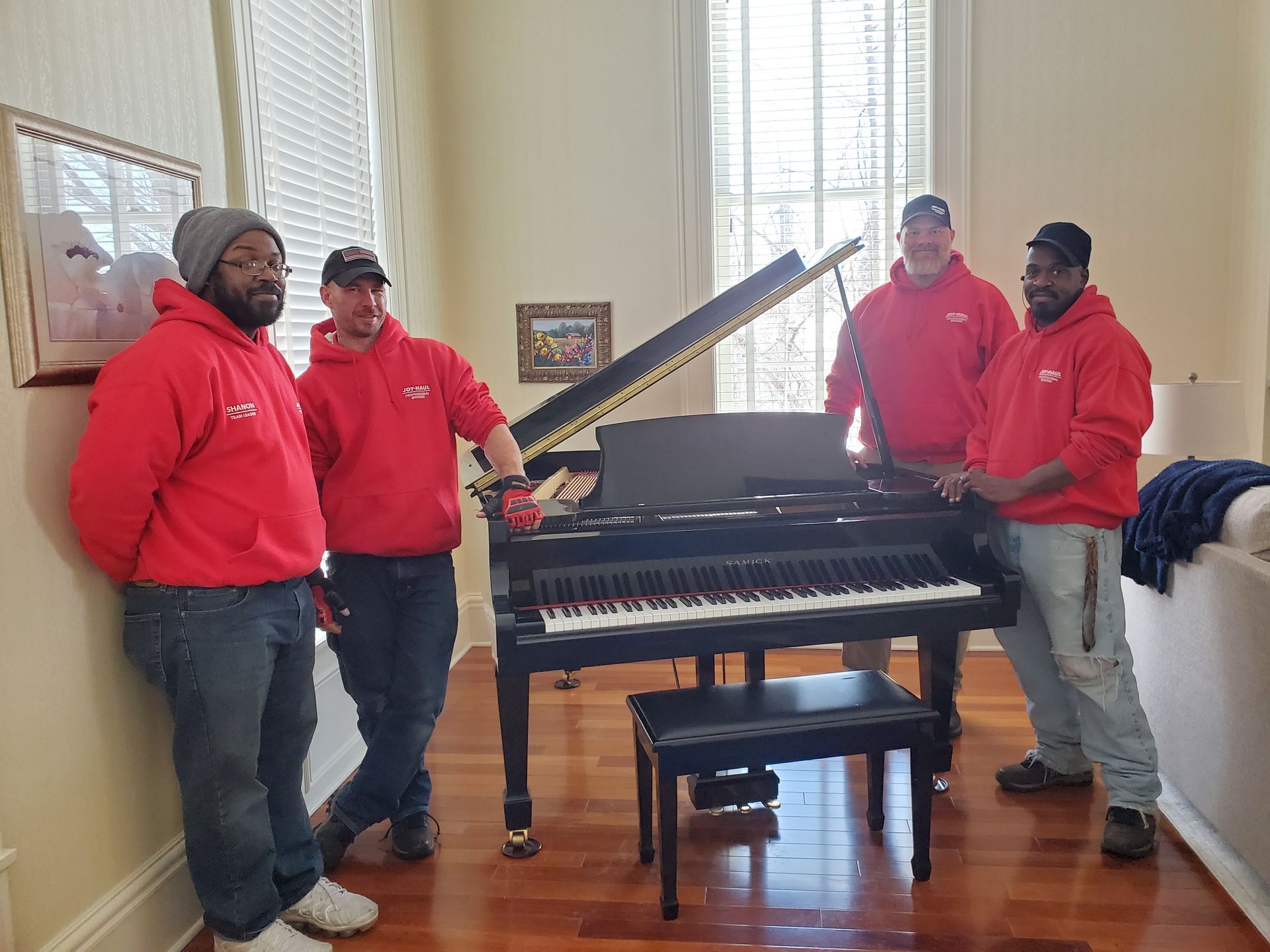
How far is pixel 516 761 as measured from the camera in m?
2.48

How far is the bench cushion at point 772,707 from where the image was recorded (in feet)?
7.38

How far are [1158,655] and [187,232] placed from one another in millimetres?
2924

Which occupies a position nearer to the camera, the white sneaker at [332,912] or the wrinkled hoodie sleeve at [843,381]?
the white sneaker at [332,912]

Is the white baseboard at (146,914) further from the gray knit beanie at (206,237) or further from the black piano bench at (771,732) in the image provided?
the gray knit beanie at (206,237)

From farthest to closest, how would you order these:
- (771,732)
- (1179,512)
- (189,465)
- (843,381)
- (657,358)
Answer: (843,381)
(657,358)
(1179,512)
(771,732)
(189,465)

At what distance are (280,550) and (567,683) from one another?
2.12m

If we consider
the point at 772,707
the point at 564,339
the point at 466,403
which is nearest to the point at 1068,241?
the point at 772,707

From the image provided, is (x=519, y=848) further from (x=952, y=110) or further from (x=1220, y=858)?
(x=952, y=110)

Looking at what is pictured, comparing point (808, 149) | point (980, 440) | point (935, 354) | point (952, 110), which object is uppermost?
point (952, 110)

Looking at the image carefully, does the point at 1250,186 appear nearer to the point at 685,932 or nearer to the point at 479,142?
the point at 479,142

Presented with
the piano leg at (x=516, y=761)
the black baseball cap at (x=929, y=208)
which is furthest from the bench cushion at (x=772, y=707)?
the black baseball cap at (x=929, y=208)

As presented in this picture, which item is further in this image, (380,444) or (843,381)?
(843,381)

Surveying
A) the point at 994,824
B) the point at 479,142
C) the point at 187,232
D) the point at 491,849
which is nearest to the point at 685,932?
the point at 491,849

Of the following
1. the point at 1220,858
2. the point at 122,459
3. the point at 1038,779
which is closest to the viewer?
the point at 122,459
